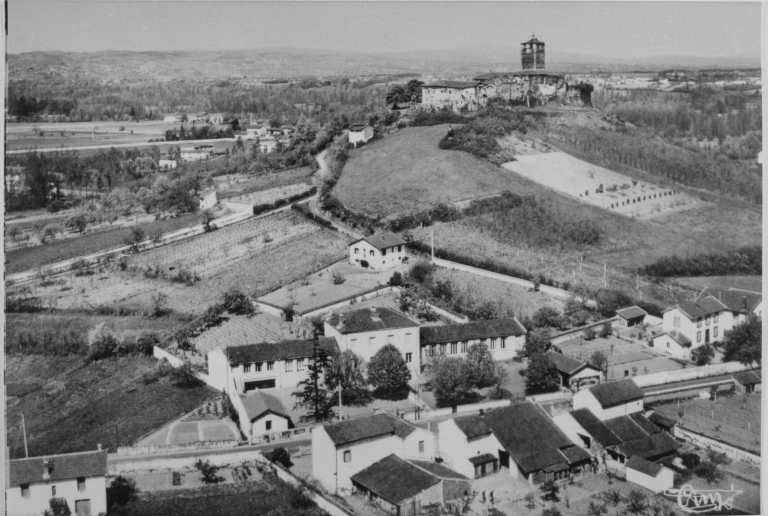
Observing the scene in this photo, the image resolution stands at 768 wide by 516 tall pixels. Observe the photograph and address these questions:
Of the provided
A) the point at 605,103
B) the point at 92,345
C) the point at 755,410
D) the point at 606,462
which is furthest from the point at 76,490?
the point at 605,103

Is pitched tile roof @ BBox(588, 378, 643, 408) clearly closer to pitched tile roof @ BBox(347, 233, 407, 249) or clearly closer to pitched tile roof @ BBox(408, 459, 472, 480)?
pitched tile roof @ BBox(408, 459, 472, 480)

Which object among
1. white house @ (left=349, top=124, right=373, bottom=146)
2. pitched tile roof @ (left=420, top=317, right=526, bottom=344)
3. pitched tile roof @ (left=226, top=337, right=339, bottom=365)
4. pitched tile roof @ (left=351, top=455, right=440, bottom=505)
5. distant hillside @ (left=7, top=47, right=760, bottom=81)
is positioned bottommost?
pitched tile roof @ (left=351, top=455, right=440, bottom=505)

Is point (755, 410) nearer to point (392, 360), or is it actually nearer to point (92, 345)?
point (392, 360)

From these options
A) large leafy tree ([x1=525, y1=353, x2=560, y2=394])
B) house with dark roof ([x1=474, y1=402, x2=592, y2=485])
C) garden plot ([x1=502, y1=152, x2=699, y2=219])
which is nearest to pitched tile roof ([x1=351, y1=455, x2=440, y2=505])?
house with dark roof ([x1=474, y1=402, x2=592, y2=485])

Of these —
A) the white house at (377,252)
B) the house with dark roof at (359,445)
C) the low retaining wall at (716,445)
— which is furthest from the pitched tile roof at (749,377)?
the white house at (377,252)

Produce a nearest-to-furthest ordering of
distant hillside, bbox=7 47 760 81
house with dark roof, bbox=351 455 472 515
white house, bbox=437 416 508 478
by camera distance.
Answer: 1. house with dark roof, bbox=351 455 472 515
2. white house, bbox=437 416 508 478
3. distant hillside, bbox=7 47 760 81

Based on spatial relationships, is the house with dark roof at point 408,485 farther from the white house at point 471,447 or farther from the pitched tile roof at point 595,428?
the pitched tile roof at point 595,428

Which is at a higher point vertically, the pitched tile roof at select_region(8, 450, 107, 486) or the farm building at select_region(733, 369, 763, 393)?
the pitched tile roof at select_region(8, 450, 107, 486)
